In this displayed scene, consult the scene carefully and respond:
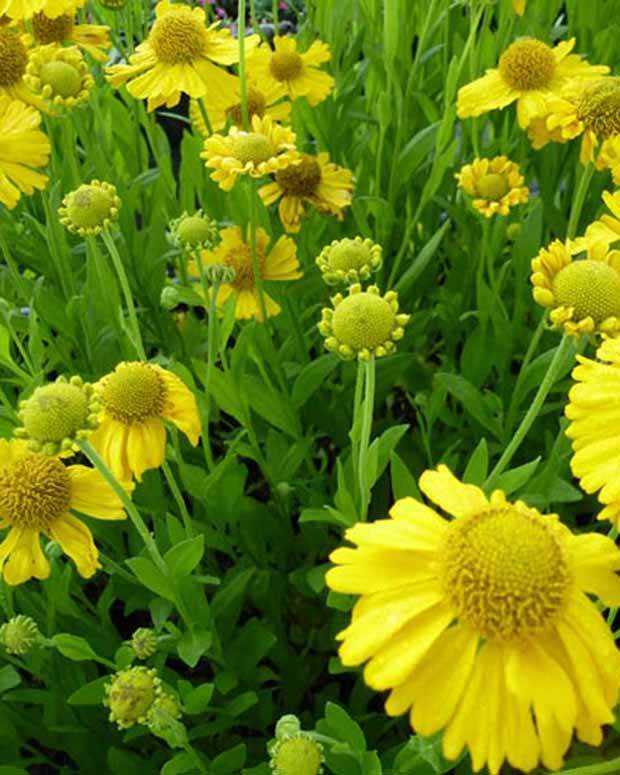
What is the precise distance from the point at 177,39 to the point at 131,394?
0.64m

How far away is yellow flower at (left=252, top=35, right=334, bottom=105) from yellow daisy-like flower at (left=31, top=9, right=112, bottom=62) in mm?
241

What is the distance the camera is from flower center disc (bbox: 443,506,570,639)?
23.1 inches

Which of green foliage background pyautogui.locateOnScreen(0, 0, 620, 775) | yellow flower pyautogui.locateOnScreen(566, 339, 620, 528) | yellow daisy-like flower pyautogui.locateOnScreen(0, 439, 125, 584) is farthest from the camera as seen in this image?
green foliage background pyautogui.locateOnScreen(0, 0, 620, 775)

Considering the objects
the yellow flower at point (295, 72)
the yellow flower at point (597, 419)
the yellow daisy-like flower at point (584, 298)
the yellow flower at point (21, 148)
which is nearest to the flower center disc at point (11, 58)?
the yellow flower at point (21, 148)

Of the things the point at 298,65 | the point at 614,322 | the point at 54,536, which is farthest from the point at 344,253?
the point at 298,65

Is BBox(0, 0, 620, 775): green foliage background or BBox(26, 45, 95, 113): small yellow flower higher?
BBox(26, 45, 95, 113): small yellow flower

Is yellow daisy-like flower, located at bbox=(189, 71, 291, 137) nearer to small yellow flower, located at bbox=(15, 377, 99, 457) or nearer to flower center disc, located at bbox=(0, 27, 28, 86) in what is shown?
flower center disc, located at bbox=(0, 27, 28, 86)

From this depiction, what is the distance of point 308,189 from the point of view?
135cm

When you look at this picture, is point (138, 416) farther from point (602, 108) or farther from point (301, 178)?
point (602, 108)

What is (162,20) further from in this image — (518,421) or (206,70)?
(518,421)

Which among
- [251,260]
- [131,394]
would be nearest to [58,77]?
[251,260]

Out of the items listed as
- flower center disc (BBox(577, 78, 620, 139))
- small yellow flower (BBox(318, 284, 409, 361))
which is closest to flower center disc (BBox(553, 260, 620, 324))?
small yellow flower (BBox(318, 284, 409, 361))

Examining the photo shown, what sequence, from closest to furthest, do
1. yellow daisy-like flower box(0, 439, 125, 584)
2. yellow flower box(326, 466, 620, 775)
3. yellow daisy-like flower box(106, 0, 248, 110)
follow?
yellow flower box(326, 466, 620, 775)
yellow daisy-like flower box(0, 439, 125, 584)
yellow daisy-like flower box(106, 0, 248, 110)

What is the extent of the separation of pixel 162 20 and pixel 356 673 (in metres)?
Result: 0.98
